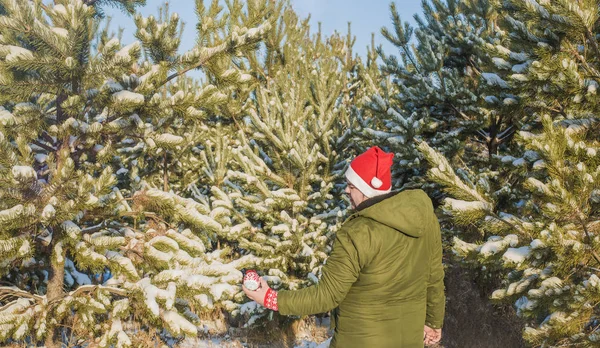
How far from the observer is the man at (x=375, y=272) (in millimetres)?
2330

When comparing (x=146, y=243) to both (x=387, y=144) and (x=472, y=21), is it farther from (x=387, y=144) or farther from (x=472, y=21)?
(x=472, y=21)

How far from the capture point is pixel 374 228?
235 centimetres

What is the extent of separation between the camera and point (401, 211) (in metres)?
2.39

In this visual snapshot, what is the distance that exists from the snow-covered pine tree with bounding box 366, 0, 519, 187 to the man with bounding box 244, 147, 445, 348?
377 cm

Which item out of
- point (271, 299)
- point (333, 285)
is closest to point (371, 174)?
point (333, 285)

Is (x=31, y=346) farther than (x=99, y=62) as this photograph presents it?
Yes

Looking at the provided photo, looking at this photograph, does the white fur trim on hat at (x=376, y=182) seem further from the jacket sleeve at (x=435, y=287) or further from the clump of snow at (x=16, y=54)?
the clump of snow at (x=16, y=54)

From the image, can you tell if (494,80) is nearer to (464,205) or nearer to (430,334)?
(464,205)

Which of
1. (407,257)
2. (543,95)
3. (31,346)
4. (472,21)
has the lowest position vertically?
(31,346)

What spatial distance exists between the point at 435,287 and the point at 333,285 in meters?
0.79

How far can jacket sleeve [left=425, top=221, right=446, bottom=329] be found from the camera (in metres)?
2.72

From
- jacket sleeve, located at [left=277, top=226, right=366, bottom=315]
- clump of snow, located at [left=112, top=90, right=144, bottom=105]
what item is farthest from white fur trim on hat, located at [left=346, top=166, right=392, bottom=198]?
clump of snow, located at [left=112, top=90, right=144, bottom=105]

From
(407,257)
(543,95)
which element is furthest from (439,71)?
(407,257)

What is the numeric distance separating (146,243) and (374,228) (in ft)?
9.35
